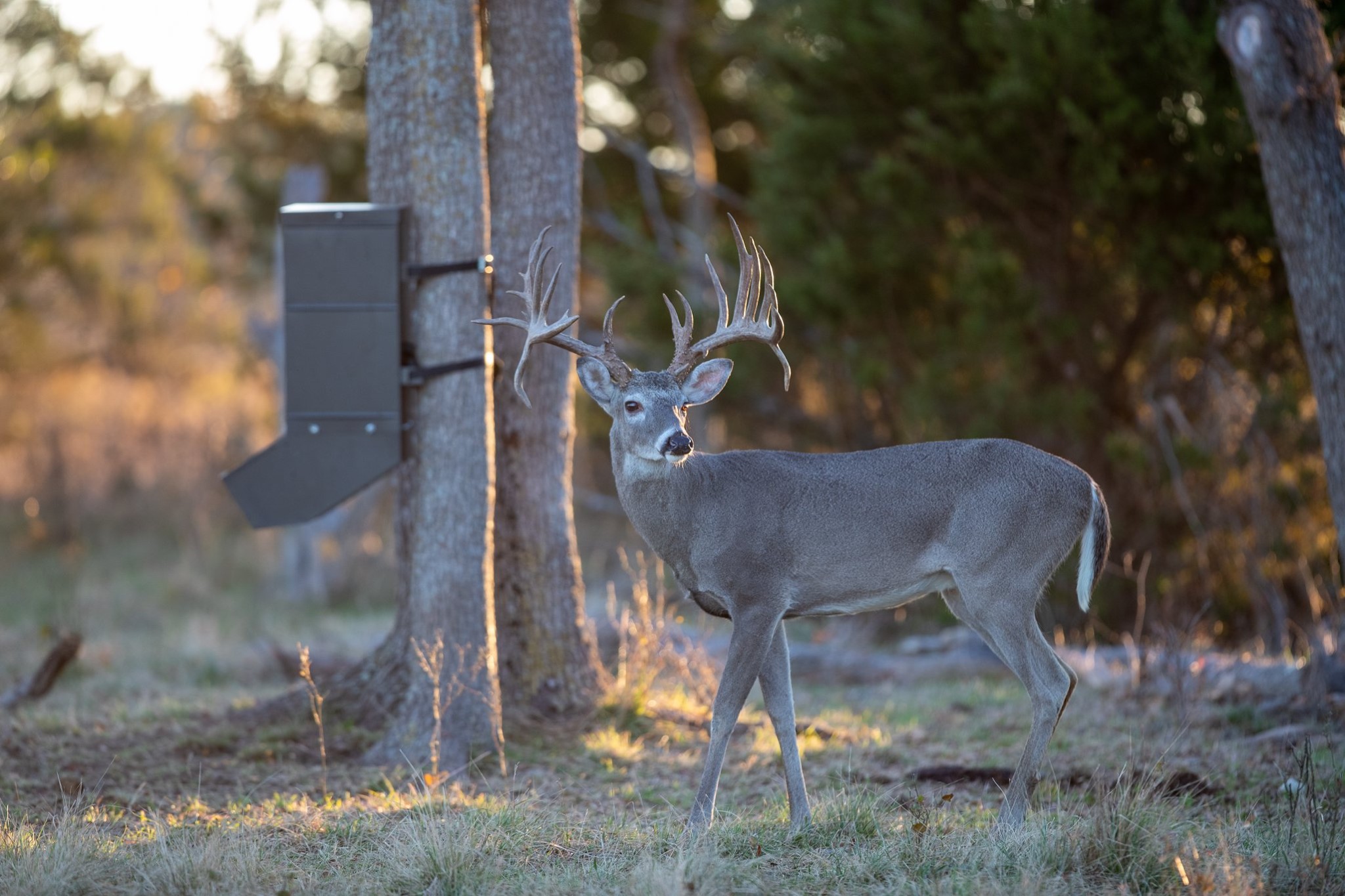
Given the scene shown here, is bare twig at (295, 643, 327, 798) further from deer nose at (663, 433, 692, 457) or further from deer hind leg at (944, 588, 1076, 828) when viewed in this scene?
deer hind leg at (944, 588, 1076, 828)

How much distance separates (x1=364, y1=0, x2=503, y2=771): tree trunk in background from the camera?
6098mm

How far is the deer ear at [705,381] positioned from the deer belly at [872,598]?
1.04 meters

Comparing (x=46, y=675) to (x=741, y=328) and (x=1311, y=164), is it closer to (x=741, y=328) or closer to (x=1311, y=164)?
(x=741, y=328)

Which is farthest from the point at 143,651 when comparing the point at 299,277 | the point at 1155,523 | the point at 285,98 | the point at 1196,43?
the point at 1196,43

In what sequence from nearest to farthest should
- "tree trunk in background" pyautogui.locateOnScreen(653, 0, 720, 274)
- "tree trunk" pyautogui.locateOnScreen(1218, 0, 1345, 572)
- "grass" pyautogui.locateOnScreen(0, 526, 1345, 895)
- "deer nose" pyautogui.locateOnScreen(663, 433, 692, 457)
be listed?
"grass" pyautogui.locateOnScreen(0, 526, 1345, 895)
"deer nose" pyautogui.locateOnScreen(663, 433, 692, 457)
"tree trunk" pyautogui.locateOnScreen(1218, 0, 1345, 572)
"tree trunk in background" pyautogui.locateOnScreen(653, 0, 720, 274)

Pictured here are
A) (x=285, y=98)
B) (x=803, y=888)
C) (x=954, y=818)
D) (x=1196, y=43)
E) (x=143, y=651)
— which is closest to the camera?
(x=803, y=888)

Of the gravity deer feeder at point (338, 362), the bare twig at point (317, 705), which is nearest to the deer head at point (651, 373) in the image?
the gravity deer feeder at point (338, 362)

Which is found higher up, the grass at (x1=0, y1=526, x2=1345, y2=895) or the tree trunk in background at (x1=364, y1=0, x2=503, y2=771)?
the tree trunk in background at (x1=364, y1=0, x2=503, y2=771)

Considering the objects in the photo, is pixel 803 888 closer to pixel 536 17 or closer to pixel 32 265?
pixel 536 17

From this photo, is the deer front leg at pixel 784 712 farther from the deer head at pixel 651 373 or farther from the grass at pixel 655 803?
the deer head at pixel 651 373

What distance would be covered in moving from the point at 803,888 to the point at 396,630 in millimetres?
3219

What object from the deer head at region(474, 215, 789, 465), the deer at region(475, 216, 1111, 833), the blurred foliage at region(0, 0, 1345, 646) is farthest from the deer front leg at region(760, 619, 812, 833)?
the blurred foliage at region(0, 0, 1345, 646)

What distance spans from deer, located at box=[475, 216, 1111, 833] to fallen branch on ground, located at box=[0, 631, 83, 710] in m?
4.53

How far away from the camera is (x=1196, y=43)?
925 cm
